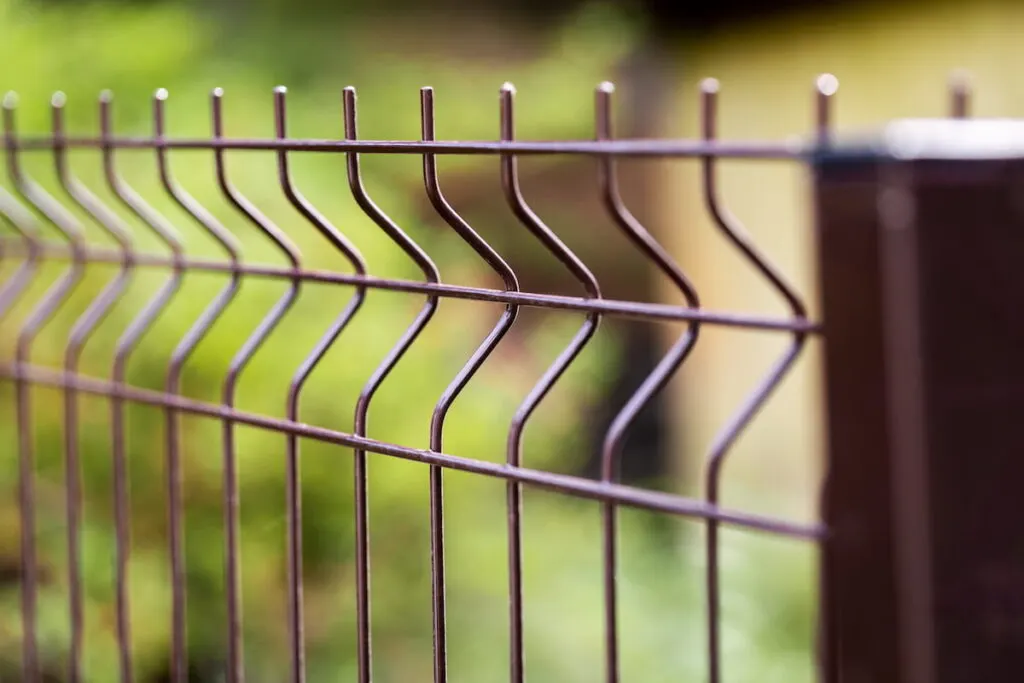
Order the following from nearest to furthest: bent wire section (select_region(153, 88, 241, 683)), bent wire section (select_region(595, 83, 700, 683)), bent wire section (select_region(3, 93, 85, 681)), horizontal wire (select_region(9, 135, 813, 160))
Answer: horizontal wire (select_region(9, 135, 813, 160)) → bent wire section (select_region(595, 83, 700, 683)) → bent wire section (select_region(153, 88, 241, 683)) → bent wire section (select_region(3, 93, 85, 681))

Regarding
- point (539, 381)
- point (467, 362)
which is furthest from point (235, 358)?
point (539, 381)

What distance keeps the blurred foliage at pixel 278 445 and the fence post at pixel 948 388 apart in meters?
3.38

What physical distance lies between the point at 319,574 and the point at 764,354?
5229 mm

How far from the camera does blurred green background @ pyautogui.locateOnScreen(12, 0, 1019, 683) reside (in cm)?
439

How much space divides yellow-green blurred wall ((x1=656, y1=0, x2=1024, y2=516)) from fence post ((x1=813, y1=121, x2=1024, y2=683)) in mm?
4859

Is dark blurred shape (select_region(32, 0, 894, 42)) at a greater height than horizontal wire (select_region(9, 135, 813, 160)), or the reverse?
dark blurred shape (select_region(32, 0, 894, 42))

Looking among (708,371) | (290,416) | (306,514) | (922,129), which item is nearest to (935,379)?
(922,129)

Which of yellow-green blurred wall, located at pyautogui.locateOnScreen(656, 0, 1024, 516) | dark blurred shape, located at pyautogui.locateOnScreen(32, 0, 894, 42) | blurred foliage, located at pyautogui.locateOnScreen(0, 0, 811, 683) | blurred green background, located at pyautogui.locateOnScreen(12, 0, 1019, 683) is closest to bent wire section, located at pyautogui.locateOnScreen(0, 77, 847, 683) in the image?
blurred green background, located at pyautogui.locateOnScreen(12, 0, 1019, 683)

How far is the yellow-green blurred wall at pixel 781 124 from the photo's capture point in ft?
21.5

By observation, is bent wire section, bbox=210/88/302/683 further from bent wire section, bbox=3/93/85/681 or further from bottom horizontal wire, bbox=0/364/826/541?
bent wire section, bbox=3/93/85/681

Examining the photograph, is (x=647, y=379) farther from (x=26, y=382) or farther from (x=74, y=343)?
(x=26, y=382)

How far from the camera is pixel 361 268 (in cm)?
186

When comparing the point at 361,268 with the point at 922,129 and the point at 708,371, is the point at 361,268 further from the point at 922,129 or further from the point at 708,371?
the point at 708,371

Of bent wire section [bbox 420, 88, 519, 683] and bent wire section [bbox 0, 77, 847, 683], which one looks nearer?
bent wire section [bbox 0, 77, 847, 683]
